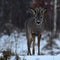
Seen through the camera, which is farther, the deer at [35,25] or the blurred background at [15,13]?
the blurred background at [15,13]

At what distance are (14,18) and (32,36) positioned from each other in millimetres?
4236

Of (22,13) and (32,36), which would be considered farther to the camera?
(22,13)

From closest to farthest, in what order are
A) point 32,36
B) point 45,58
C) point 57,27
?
point 45,58 < point 32,36 < point 57,27

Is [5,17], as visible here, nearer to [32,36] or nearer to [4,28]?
[4,28]

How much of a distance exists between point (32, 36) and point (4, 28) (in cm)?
419

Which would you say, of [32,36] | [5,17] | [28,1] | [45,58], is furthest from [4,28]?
[45,58]

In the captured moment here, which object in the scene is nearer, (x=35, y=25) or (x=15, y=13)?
(x=35, y=25)

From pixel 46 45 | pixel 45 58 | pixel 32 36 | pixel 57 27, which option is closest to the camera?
pixel 45 58

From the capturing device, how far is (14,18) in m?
13.5

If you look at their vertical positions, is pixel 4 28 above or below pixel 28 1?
below

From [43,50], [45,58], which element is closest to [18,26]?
[43,50]

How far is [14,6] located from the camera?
44.8 ft

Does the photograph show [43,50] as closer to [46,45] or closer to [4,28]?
[46,45]

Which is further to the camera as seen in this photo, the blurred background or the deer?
the blurred background
